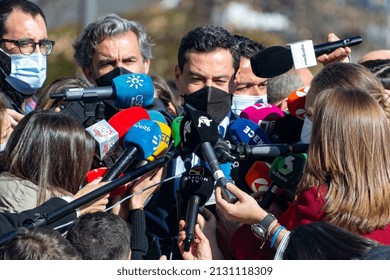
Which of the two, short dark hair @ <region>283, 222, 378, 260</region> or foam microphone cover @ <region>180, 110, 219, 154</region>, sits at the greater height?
foam microphone cover @ <region>180, 110, 219, 154</region>

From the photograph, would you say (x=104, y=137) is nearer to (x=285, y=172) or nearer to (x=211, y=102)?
(x=211, y=102)

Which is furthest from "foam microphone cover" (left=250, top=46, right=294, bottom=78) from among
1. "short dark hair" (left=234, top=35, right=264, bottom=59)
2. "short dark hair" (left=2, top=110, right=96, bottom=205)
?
"short dark hair" (left=234, top=35, right=264, bottom=59)

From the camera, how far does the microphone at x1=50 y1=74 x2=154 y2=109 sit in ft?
16.2

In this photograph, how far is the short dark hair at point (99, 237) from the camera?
450 cm

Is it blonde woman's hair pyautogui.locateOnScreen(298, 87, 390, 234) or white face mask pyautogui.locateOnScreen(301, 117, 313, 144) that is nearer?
blonde woman's hair pyautogui.locateOnScreen(298, 87, 390, 234)

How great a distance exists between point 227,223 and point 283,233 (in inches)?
21.6

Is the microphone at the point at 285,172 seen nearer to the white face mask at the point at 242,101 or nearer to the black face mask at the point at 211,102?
the black face mask at the point at 211,102

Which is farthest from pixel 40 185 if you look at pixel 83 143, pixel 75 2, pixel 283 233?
pixel 75 2

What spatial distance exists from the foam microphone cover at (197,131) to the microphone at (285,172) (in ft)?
1.34

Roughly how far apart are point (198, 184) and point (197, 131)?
0.27m

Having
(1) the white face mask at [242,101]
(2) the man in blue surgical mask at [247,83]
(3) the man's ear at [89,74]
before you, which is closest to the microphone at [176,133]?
(1) the white face mask at [242,101]

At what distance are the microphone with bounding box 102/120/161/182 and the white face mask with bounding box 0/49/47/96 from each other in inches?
70.6

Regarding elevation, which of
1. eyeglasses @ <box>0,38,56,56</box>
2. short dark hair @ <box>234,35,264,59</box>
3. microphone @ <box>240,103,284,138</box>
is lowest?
microphone @ <box>240,103,284,138</box>

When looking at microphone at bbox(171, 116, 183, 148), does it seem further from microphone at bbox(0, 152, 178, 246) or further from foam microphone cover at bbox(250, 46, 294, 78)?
foam microphone cover at bbox(250, 46, 294, 78)
